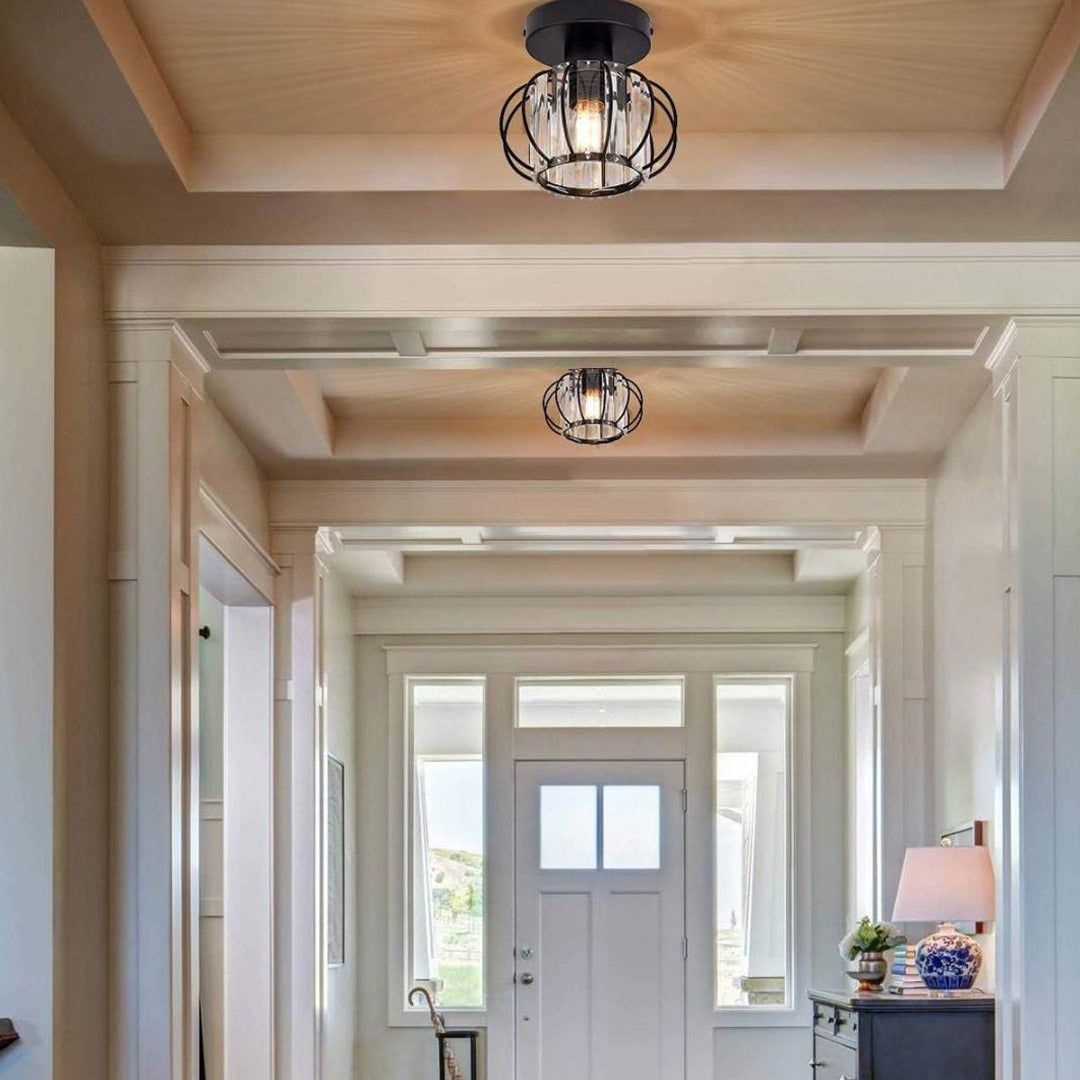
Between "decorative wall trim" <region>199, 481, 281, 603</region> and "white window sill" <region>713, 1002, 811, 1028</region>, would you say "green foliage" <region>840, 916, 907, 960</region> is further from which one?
"white window sill" <region>713, 1002, 811, 1028</region>

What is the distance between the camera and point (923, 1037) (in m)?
5.24

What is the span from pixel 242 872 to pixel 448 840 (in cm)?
277

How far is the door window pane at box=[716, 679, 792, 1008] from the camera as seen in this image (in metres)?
9.23

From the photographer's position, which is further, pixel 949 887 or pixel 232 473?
pixel 232 473

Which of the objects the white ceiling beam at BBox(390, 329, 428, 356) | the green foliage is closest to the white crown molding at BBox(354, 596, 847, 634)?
the green foliage

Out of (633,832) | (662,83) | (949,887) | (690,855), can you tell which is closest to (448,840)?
(633,832)

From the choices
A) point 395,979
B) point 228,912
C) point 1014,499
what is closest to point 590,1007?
point 395,979

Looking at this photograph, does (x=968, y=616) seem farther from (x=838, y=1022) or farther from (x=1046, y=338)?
(x=1046, y=338)

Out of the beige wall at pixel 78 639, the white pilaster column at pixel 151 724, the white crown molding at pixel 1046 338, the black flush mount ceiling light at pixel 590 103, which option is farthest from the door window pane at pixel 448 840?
the black flush mount ceiling light at pixel 590 103

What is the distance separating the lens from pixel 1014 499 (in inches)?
169

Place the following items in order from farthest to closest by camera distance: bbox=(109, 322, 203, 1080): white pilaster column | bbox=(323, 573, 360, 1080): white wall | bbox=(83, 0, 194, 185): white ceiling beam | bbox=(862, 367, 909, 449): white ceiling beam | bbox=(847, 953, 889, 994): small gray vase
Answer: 1. bbox=(323, 573, 360, 1080): white wall
2. bbox=(847, 953, 889, 994): small gray vase
3. bbox=(862, 367, 909, 449): white ceiling beam
4. bbox=(109, 322, 203, 1080): white pilaster column
5. bbox=(83, 0, 194, 185): white ceiling beam

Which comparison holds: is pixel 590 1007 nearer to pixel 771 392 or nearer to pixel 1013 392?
pixel 771 392

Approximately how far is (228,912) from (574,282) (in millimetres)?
3328

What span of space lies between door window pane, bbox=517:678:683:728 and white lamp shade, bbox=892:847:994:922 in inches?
162
